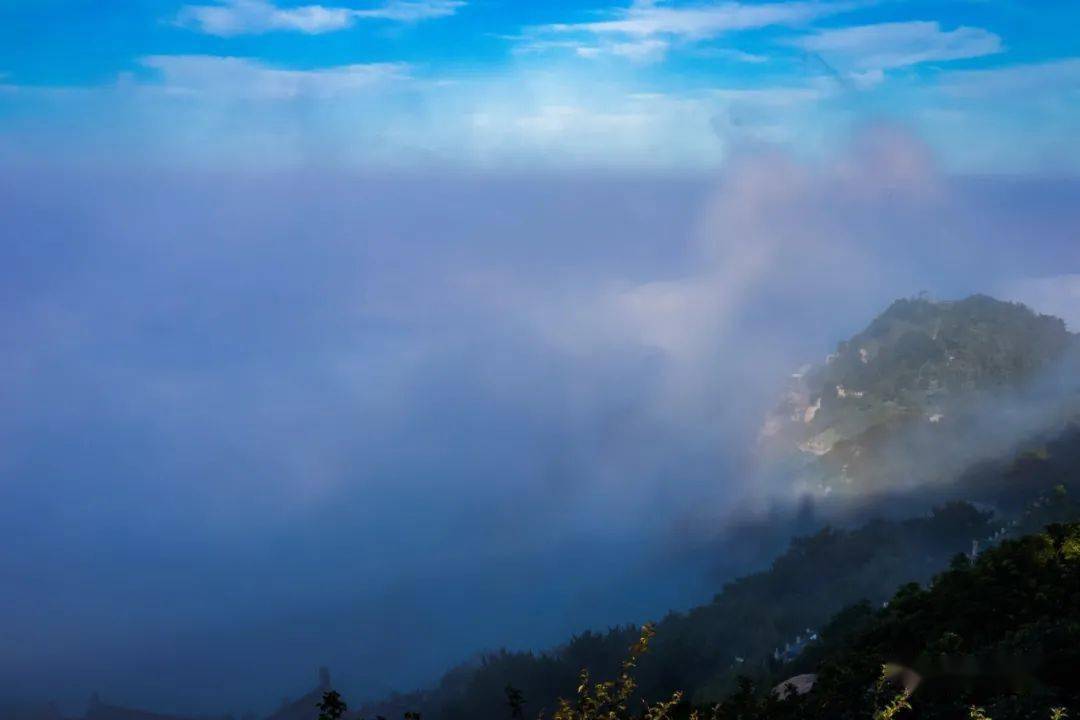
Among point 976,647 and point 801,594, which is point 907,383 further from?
point 976,647

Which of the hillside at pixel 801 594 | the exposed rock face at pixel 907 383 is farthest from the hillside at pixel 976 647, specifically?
the exposed rock face at pixel 907 383

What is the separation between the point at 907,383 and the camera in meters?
106

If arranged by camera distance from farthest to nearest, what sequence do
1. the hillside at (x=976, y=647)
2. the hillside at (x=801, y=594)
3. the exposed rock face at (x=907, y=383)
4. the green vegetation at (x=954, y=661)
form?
the exposed rock face at (x=907, y=383) → the hillside at (x=801, y=594) → the hillside at (x=976, y=647) → the green vegetation at (x=954, y=661)

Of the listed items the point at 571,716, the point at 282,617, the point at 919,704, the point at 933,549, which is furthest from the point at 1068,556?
the point at 282,617

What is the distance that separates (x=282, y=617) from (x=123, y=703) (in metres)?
41.5

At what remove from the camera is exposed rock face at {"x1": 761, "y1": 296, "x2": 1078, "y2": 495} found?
9500 cm

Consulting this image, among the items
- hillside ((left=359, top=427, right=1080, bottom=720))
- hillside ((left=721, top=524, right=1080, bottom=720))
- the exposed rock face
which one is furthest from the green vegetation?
the exposed rock face

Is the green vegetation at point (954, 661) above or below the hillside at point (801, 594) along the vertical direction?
below

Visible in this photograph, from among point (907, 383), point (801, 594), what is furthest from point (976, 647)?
point (907, 383)

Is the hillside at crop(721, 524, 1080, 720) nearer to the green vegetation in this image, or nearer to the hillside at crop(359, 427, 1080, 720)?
the green vegetation

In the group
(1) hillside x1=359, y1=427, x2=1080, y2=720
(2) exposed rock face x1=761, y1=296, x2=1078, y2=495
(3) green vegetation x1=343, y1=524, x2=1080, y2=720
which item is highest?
(2) exposed rock face x1=761, y1=296, x2=1078, y2=495

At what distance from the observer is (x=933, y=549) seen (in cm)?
6100

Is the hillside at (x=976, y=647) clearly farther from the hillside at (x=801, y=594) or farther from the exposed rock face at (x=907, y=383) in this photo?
the exposed rock face at (x=907, y=383)

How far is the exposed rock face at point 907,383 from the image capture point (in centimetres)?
9500
